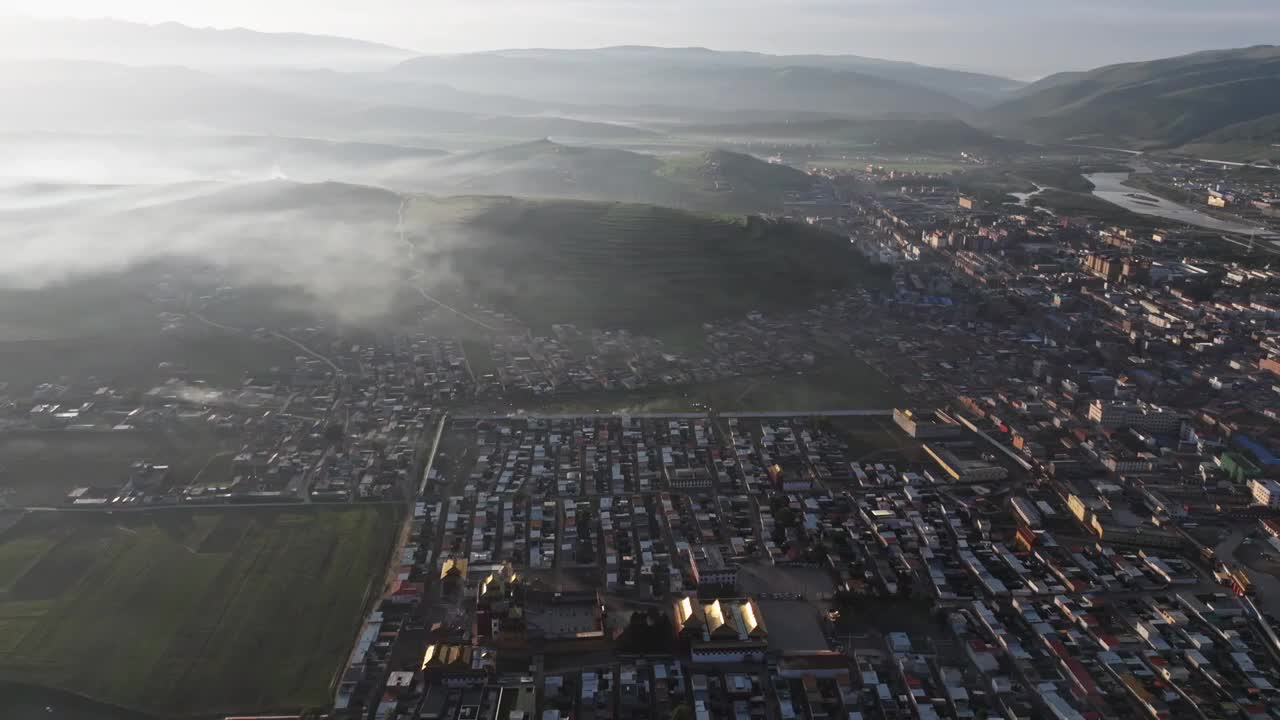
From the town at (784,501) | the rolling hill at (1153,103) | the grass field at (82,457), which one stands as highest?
the rolling hill at (1153,103)

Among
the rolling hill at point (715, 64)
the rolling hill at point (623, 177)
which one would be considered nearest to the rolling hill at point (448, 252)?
the rolling hill at point (623, 177)

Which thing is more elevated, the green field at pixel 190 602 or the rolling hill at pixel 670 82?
the rolling hill at pixel 670 82

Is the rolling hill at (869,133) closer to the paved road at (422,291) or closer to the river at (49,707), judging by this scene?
the paved road at (422,291)

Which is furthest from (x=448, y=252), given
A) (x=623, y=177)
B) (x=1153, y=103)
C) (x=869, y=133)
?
(x=1153, y=103)

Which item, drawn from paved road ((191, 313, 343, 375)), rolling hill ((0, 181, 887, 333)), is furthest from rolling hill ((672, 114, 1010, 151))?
paved road ((191, 313, 343, 375))

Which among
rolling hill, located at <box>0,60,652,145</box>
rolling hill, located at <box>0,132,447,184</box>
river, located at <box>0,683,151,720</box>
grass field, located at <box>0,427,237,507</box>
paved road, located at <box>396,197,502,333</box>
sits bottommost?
river, located at <box>0,683,151,720</box>

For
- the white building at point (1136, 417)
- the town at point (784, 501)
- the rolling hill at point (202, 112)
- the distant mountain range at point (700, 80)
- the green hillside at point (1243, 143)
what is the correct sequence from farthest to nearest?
the distant mountain range at point (700, 80) → the rolling hill at point (202, 112) → the green hillside at point (1243, 143) → the white building at point (1136, 417) → the town at point (784, 501)

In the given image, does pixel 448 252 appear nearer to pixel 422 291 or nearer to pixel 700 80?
pixel 422 291

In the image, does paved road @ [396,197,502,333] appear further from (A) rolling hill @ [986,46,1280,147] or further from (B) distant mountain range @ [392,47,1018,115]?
(B) distant mountain range @ [392,47,1018,115]
